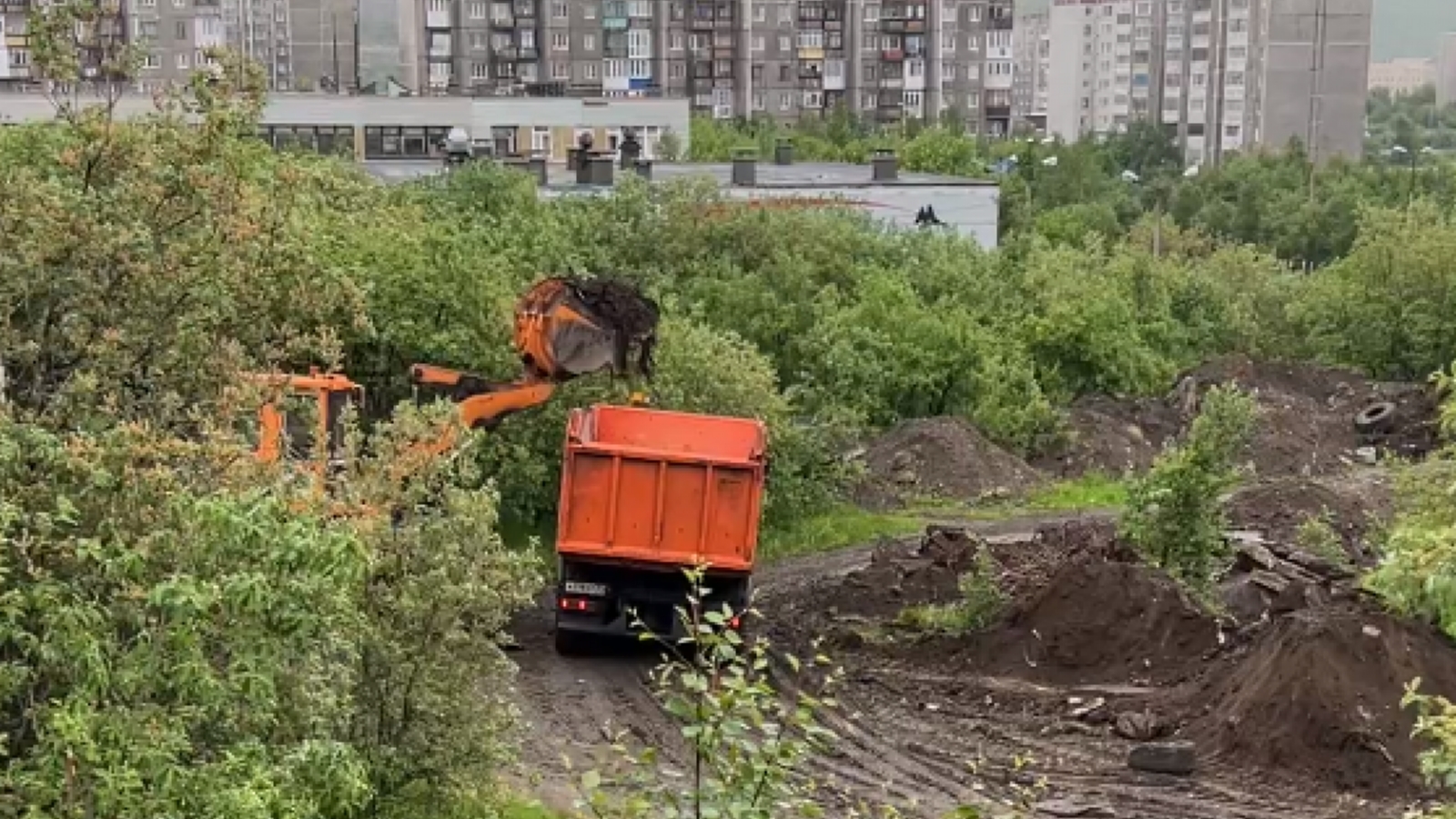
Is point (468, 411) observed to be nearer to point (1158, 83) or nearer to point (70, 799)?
point (70, 799)

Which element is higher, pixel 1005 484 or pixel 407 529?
pixel 407 529

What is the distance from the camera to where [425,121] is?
5400 cm

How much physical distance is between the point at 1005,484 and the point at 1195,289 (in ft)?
41.4

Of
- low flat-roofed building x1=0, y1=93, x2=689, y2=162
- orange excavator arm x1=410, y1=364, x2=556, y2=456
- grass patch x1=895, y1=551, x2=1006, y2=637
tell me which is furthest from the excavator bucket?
low flat-roofed building x1=0, y1=93, x2=689, y2=162

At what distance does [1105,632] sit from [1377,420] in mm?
16400

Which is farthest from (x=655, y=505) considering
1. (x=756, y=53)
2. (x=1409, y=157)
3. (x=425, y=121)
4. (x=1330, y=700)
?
(x=1409, y=157)

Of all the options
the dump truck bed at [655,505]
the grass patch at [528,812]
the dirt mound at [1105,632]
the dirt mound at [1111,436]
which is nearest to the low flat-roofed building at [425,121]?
the dirt mound at [1111,436]

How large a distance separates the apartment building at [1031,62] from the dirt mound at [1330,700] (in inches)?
4580

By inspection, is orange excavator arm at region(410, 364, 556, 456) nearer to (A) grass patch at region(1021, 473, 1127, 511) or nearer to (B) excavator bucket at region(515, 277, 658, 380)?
(B) excavator bucket at region(515, 277, 658, 380)

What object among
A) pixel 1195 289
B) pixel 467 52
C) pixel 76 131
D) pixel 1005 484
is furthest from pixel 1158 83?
pixel 76 131

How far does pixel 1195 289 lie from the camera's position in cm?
3894

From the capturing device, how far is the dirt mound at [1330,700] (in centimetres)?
1562

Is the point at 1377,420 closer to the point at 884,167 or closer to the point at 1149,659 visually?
the point at 1149,659

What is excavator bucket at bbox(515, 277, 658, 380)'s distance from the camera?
1845 centimetres
